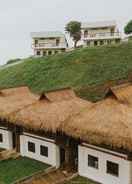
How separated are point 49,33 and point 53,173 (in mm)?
62909

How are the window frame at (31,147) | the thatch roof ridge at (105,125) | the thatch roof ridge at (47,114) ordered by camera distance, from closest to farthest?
1. the thatch roof ridge at (105,125)
2. the thatch roof ridge at (47,114)
3. the window frame at (31,147)

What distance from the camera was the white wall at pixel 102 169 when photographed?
1855cm

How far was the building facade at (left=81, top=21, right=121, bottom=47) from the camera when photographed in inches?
2907

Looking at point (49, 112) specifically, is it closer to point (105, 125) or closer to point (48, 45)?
point (105, 125)

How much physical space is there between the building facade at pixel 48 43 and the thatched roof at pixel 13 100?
47.8 metres

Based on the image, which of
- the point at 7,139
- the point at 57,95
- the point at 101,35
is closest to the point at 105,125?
the point at 57,95

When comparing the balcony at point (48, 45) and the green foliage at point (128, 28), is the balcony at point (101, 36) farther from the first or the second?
the balcony at point (48, 45)

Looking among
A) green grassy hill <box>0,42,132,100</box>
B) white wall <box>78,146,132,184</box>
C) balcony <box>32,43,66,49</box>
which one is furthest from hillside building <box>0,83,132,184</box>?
balcony <box>32,43,66,49</box>

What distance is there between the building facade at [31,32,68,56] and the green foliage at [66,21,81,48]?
258cm

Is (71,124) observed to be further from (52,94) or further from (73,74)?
(73,74)

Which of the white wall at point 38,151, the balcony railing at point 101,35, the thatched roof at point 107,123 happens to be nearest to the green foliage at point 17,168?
the white wall at point 38,151

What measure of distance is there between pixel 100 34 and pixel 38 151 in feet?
180

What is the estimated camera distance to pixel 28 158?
2489cm

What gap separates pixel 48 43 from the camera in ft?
258
